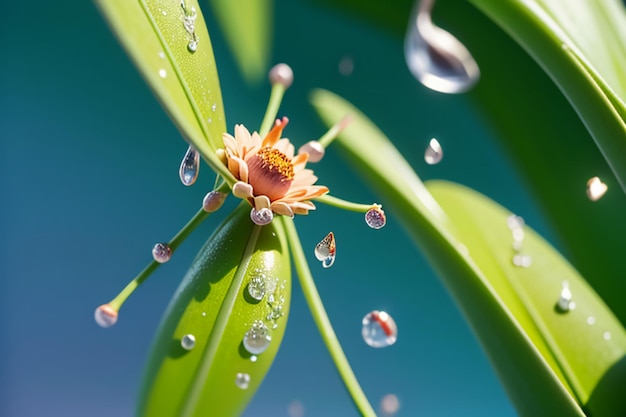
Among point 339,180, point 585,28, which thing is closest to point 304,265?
point 339,180

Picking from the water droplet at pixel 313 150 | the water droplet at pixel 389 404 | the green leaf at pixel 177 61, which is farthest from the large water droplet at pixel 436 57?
the water droplet at pixel 389 404

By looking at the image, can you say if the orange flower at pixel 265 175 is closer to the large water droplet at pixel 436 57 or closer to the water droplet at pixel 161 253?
the water droplet at pixel 161 253

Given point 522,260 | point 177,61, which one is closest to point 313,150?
point 177,61

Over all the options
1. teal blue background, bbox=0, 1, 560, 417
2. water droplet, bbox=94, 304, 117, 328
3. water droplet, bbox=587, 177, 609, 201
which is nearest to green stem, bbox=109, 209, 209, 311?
water droplet, bbox=94, 304, 117, 328

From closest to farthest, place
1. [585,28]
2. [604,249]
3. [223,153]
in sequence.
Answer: [223,153] → [585,28] → [604,249]

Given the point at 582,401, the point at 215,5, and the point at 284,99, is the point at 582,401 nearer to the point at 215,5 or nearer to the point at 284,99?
the point at 284,99

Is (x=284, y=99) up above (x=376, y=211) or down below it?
above
